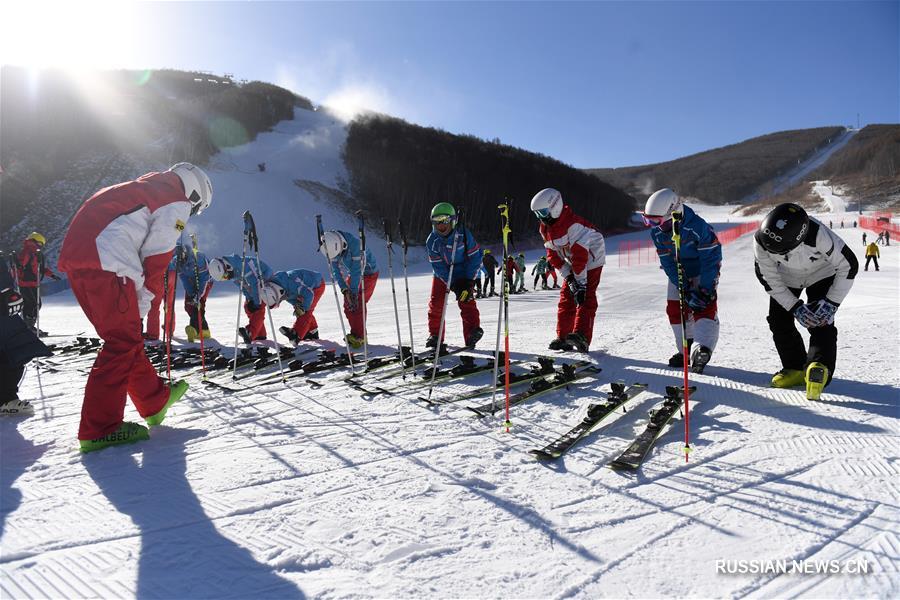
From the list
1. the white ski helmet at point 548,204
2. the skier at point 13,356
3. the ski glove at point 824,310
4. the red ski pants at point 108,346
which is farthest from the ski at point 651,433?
the skier at point 13,356

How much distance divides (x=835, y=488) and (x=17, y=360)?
569cm

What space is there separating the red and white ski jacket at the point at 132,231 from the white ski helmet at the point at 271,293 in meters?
3.60

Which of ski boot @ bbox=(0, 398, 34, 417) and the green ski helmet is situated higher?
the green ski helmet

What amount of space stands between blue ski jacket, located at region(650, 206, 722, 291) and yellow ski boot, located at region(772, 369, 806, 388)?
3.63 ft

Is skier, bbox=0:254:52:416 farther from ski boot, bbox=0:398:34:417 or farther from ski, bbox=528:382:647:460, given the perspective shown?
ski, bbox=528:382:647:460

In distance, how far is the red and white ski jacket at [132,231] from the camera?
10.3ft

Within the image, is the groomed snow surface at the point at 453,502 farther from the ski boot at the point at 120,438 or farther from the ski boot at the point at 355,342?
the ski boot at the point at 355,342

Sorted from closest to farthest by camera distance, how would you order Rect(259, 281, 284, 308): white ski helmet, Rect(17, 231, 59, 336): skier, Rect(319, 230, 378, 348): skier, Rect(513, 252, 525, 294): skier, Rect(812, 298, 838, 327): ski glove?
Rect(812, 298, 838, 327): ski glove, Rect(319, 230, 378, 348): skier, Rect(259, 281, 284, 308): white ski helmet, Rect(17, 231, 59, 336): skier, Rect(513, 252, 525, 294): skier

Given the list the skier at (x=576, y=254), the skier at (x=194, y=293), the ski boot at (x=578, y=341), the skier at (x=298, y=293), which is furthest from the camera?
the skier at (x=194, y=293)

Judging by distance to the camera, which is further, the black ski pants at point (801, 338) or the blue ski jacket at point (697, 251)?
the blue ski jacket at point (697, 251)

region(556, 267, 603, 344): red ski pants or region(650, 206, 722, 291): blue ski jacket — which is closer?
region(650, 206, 722, 291): blue ski jacket

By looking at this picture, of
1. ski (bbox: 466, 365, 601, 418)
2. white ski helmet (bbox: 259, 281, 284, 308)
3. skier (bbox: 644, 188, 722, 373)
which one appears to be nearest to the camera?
ski (bbox: 466, 365, 601, 418)

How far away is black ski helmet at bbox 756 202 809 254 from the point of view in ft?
12.1

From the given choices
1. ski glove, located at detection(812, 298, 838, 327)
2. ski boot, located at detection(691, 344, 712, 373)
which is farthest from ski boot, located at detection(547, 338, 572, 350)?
ski glove, located at detection(812, 298, 838, 327)
